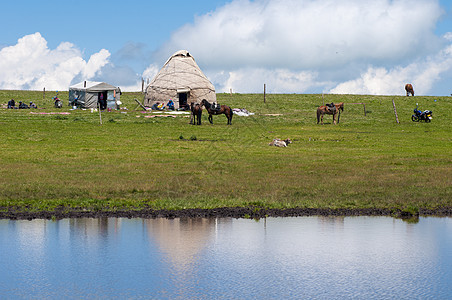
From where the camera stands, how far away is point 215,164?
86.6 feet

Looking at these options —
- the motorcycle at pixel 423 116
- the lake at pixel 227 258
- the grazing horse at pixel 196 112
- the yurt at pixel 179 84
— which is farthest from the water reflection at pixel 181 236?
the yurt at pixel 179 84

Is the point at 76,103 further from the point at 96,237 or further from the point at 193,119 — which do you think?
the point at 96,237

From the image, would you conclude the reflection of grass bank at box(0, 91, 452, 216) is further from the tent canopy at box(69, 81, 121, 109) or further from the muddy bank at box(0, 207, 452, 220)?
the tent canopy at box(69, 81, 121, 109)

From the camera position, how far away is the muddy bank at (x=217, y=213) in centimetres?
1576

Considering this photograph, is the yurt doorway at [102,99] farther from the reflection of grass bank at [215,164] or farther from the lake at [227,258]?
the lake at [227,258]

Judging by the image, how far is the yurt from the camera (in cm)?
6512

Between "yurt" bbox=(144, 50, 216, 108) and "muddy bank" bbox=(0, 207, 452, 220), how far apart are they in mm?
48821

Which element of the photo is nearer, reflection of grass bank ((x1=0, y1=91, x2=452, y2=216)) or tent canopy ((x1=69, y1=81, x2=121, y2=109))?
reflection of grass bank ((x1=0, y1=91, x2=452, y2=216))

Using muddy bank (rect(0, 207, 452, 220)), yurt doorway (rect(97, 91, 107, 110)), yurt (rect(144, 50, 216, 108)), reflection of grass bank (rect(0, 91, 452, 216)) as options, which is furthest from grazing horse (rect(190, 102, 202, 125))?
muddy bank (rect(0, 207, 452, 220))

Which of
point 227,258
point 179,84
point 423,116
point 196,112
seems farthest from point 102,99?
point 227,258

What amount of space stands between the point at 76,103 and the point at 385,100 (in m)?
40.2

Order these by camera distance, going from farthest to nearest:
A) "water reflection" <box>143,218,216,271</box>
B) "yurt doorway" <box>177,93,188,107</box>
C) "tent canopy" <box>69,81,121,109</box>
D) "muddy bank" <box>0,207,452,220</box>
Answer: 1. "yurt doorway" <box>177,93,188,107</box>
2. "tent canopy" <box>69,81,121,109</box>
3. "muddy bank" <box>0,207,452,220</box>
4. "water reflection" <box>143,218,216,271</box>

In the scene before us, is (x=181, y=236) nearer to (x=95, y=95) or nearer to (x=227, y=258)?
(x=227, y=258)

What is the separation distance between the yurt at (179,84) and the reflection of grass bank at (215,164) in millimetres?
13984
